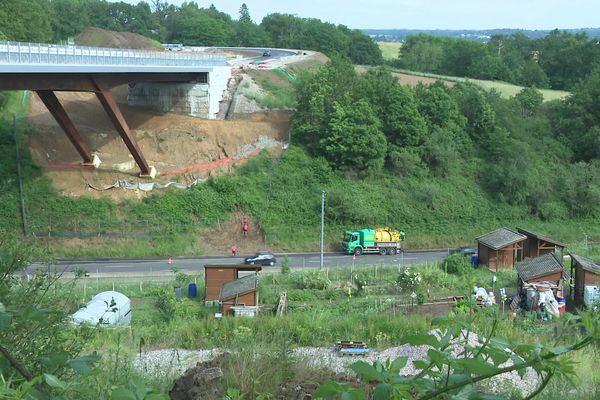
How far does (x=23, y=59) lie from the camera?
87.2ft

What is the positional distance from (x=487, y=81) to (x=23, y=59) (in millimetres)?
54728

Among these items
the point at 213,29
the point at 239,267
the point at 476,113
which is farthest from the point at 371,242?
the point at 213,29

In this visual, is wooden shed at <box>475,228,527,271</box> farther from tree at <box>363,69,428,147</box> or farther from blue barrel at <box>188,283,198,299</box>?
blue barrel at <box>188,283,198,299</box>

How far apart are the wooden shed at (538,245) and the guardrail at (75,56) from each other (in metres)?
21.2

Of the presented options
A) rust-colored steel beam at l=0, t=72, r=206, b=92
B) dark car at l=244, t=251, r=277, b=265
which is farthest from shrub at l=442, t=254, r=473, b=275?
rust-colored steel beam at l=0, t=72, r=206, b=92

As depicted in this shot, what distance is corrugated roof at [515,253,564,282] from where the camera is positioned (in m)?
24.4

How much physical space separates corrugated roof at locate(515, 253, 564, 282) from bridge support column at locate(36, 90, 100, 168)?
850 inches

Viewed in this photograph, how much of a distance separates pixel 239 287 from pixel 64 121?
595 inches

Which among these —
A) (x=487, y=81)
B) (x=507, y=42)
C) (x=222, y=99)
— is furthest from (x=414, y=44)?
(x=222, y=99)

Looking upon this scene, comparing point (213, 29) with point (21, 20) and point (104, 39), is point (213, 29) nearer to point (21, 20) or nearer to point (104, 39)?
point (104, 39)

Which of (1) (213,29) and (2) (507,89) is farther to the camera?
(1) (213,29)

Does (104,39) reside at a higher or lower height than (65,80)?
higher

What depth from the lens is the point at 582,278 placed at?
950 inches

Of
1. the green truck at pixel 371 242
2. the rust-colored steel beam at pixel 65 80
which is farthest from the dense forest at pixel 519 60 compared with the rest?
the rust-colored steel beam at pixel 65 80
